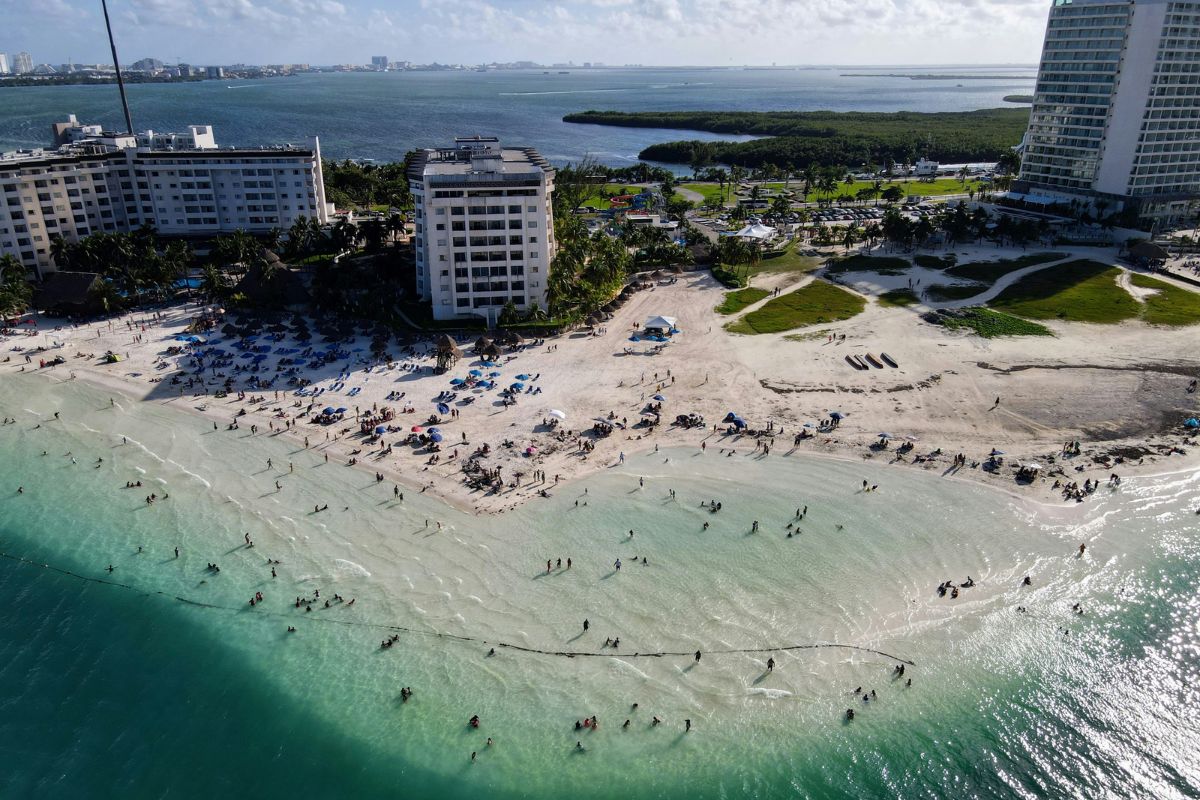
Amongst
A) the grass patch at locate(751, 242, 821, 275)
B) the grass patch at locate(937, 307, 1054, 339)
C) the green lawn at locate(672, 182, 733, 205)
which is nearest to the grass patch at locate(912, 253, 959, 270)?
the grass patch at locate(751, 242, 821, 275)

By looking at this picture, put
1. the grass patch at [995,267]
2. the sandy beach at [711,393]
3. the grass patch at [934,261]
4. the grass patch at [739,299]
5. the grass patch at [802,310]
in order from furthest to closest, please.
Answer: the grass patch at [934,261]
the grass patch at [995,267]
the grass patch at [739,299]
the grass patch at [802,310]
the sandy beach at [711,393]

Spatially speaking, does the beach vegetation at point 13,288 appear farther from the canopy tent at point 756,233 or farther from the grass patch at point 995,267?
the grass patch at point 995,267

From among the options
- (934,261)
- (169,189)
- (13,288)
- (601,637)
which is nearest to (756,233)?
(934,261)

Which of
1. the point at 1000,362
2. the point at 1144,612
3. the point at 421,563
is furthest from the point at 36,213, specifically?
the point at 1144,612

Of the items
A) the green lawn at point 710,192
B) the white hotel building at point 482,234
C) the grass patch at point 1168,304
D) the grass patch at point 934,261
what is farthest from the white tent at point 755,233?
the grass patch at point 1168,304

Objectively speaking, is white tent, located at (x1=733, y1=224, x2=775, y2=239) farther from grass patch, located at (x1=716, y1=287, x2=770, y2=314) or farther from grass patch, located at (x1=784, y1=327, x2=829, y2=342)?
grass patch, located at (x1=784, y1=327, x2=829, y2=342)

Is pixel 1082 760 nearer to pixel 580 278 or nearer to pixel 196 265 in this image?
pixel 580 278
